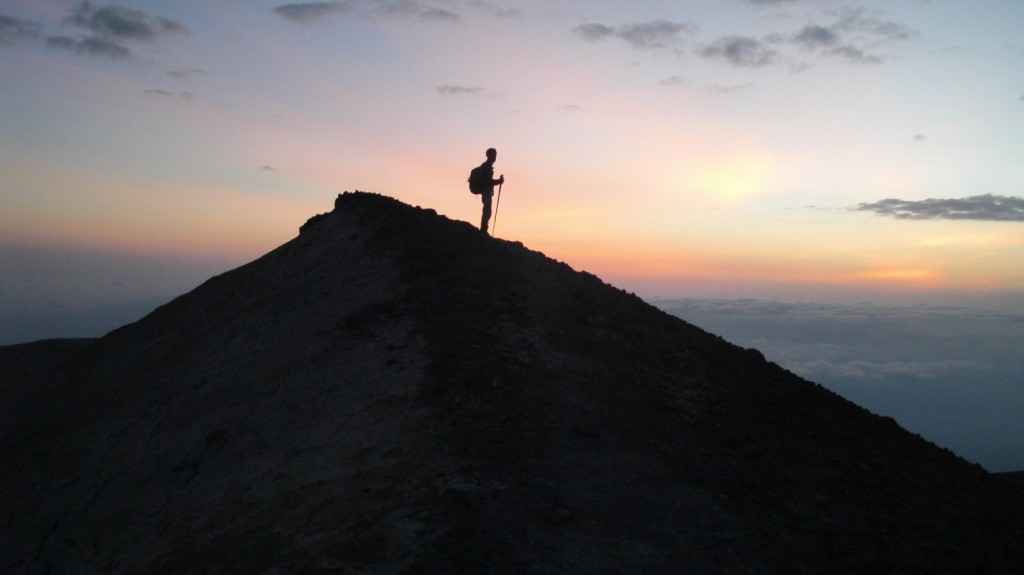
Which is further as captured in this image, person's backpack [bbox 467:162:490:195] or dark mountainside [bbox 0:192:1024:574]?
person's backpack [bbox 467:162:490:195]

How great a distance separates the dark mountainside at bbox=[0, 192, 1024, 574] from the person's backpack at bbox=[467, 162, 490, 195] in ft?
4.73

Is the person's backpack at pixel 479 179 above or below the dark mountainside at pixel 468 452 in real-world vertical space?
above

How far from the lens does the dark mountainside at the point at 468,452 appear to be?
6.75 metres

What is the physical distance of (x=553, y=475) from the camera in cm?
747

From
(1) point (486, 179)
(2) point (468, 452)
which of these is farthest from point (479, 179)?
(2) point (468, 452)

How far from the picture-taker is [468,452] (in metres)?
7.66

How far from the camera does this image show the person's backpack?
16500 mm

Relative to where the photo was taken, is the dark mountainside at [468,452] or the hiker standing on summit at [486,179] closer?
the dark mountainside at [468,452]

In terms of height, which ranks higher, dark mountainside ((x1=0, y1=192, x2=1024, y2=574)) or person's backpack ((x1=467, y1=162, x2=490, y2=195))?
person's backpack ((x1=467, y1=162, x2=490, y2=195))

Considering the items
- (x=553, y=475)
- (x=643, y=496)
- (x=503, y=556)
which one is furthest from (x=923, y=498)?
(x=503, y=556)

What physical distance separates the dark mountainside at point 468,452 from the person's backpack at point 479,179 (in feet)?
4.73

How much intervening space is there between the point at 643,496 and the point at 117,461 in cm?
864

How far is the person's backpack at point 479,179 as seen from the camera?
650 inches

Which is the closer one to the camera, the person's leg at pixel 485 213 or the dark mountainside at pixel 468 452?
the dark mountainside at pixel 468 452
